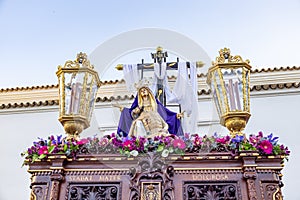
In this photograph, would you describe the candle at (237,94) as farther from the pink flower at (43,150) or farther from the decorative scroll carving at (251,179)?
the pink flower at (43,150)

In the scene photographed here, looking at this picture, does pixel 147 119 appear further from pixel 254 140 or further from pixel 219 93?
pixel 254 140

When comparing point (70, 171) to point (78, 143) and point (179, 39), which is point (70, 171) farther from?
point (179, 39)

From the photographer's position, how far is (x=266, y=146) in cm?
289

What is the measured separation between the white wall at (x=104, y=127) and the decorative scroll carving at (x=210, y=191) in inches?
88.6

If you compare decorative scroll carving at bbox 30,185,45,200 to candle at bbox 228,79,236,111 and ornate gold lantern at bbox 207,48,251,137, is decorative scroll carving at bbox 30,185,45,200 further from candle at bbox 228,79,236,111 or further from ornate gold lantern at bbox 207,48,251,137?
candle at bbox 228,79,236,111

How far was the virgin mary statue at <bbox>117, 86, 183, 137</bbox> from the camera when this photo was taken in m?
3.63

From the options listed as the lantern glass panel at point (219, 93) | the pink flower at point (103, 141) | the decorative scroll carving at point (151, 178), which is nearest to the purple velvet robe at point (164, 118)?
the lantern glass panel at point (219, 93)

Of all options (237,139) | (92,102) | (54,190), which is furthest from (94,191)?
(92,102)

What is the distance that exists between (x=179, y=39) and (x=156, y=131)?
6.57 feet

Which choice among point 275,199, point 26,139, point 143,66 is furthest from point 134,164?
point 26,139

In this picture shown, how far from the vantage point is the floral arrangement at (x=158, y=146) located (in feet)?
9.50

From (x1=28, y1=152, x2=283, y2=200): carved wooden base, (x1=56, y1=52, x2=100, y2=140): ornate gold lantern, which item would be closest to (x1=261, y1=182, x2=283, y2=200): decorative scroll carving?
(x1=28, y1=152, x2=283, y2=200): carved wooden base

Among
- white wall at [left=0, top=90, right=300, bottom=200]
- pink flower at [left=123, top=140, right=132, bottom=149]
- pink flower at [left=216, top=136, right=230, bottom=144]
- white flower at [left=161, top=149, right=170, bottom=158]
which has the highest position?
white wall at [left=0, top=90, right=300, bottom=200]

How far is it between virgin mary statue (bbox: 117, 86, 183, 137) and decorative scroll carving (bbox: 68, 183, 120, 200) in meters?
0.81
